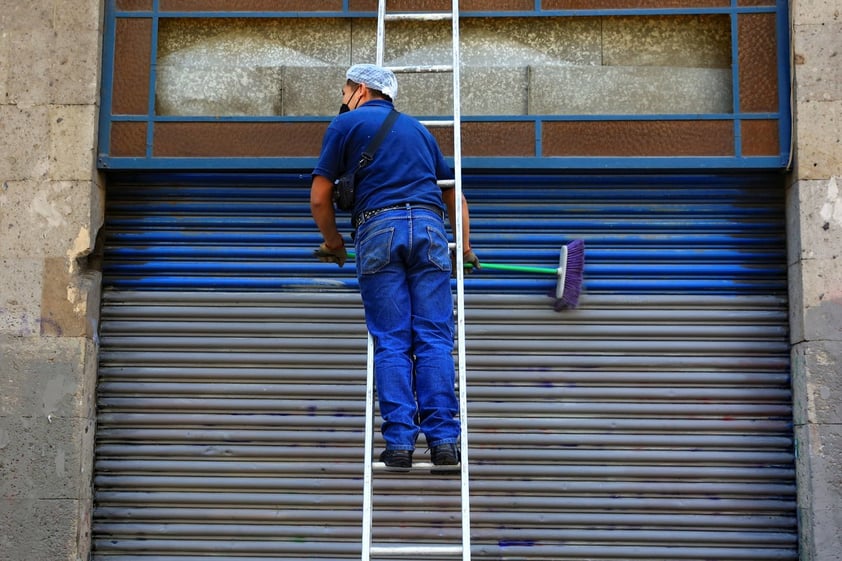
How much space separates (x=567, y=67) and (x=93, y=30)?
9.45 ft

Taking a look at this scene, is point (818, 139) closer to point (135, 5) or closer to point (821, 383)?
point (821, 383)

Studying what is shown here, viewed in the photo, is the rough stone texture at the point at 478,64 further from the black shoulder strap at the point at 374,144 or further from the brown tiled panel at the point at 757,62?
the black shoulder strap at the point at 374,144

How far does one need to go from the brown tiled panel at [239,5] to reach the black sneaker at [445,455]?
3.37 m

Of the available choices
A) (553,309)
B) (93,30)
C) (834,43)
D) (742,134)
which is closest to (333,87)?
(93,30)

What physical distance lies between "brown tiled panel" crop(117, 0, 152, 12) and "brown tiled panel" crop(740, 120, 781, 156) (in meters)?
3.68

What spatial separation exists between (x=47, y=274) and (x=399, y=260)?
8.66ft

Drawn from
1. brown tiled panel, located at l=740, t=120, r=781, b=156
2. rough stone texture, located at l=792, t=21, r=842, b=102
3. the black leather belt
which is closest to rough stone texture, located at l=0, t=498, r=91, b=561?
the black leather belt

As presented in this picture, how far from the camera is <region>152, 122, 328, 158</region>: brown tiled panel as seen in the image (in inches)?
272

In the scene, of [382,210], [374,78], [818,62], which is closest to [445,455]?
[382,210]

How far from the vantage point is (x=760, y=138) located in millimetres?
6828

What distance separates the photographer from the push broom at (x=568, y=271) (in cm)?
674

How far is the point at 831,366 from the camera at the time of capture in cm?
641

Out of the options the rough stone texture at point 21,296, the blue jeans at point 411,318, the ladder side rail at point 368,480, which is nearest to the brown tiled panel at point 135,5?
the rough stone texture at point 21,296

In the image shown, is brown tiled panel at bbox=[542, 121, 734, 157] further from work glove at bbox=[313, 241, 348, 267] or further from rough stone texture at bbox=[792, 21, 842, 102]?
work glove at bbox=[313, 241, 348, 267]
